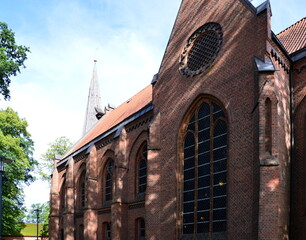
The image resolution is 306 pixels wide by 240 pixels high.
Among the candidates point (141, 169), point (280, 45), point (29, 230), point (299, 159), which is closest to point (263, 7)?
point (280, 45)

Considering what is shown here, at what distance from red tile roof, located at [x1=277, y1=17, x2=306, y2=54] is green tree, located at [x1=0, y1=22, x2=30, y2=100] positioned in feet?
46.6

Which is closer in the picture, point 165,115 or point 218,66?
point 218,66

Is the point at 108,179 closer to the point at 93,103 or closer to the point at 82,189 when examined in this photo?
the point at 82,189

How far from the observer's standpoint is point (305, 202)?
11820 millimetres

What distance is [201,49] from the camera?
50.8 feet

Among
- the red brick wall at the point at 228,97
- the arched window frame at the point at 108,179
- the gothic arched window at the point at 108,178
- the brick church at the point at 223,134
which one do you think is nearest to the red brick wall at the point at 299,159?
the brick church at the point at 223,134

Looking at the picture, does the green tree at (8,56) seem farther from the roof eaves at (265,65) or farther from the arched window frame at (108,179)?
the roof eaves at (265,65)

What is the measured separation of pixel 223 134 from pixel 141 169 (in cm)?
729

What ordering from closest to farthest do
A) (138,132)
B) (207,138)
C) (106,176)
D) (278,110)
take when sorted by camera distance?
(278,110) → (207,138) → (138,132) → (106,176)

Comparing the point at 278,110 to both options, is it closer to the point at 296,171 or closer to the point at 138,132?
the point at 296,171

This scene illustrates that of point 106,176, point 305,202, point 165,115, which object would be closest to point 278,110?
point 305,202

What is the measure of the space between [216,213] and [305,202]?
314 centimetres

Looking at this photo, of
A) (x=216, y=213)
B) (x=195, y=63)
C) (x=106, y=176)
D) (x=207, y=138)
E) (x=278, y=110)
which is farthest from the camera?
(x=106, y=176)

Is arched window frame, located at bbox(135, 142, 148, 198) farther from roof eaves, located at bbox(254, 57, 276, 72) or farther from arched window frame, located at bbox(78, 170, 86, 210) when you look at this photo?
roof eaves, located at bbox(254, 57, 276, 72)
